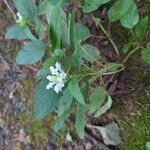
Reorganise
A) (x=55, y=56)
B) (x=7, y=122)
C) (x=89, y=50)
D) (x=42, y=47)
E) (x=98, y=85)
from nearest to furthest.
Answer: (x=55, y=56), (x=42, y=47), (x=89, y=50), (x=98, y=85), (x=7, y=122)

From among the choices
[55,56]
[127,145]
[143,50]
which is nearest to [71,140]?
[127,145]

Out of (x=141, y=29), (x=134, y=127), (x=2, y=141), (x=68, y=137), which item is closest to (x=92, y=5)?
(x=141, y=29)

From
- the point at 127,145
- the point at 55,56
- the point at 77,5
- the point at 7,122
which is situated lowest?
the point at 127,145

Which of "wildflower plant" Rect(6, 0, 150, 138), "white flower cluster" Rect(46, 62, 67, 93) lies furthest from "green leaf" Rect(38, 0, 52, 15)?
"white flower cluster" Rect(46, 62, 67, 93)

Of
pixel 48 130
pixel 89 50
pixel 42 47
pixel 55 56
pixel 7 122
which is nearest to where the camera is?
pixel 55 56

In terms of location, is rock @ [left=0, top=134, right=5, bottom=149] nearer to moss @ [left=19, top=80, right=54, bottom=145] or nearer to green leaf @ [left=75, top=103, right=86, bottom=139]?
moss @ [left=19, top=80, right=54, bottom=145]

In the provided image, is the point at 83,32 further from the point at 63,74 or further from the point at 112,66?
the point at 63,74

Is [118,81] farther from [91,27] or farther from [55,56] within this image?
[55,56]
